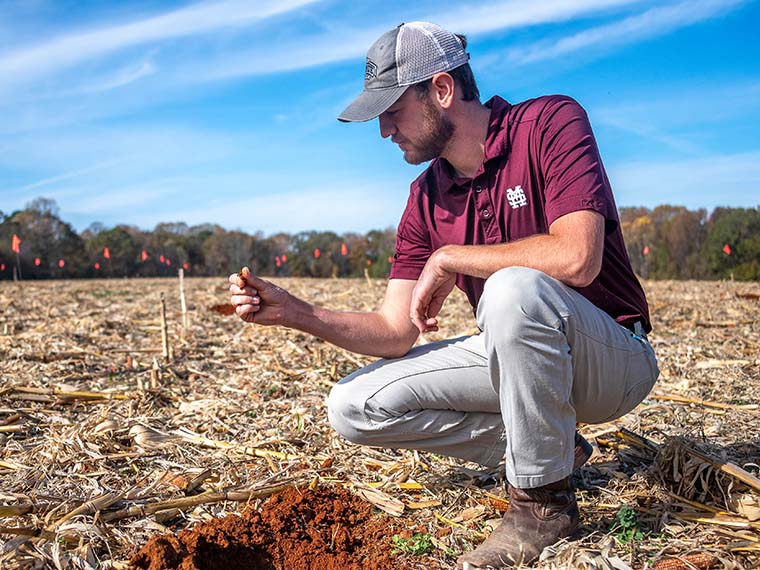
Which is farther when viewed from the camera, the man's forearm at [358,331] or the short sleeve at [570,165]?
the man's forearm at [358,331]

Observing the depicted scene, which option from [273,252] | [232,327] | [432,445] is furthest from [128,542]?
[273,252]

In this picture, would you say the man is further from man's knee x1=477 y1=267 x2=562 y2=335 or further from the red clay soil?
the red clay soil

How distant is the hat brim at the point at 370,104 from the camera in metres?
2.45

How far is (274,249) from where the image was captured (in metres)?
47.7

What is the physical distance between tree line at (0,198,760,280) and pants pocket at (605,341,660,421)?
29.5 metres

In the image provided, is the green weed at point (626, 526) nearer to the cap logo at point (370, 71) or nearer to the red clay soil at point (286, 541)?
the red clay soil at point (286, 541)

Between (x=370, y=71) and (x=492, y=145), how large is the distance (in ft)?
1.95

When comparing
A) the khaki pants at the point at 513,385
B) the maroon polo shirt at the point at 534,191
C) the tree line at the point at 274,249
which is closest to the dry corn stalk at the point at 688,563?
the khaki pants at the point at 513,385

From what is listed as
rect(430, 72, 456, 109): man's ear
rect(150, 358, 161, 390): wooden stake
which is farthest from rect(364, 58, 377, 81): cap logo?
rect(150, 358, 161, 390): wooden stake

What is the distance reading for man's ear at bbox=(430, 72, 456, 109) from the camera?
2.49 meters

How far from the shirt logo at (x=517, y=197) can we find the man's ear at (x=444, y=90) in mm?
423

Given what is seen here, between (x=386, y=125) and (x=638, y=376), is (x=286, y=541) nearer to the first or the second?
(x=638, y=376)

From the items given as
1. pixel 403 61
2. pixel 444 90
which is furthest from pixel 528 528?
pixel 403 61

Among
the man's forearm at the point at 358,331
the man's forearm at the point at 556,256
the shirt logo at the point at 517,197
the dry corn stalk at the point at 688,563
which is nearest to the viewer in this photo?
the dry corn stalk at the point at 688,563
